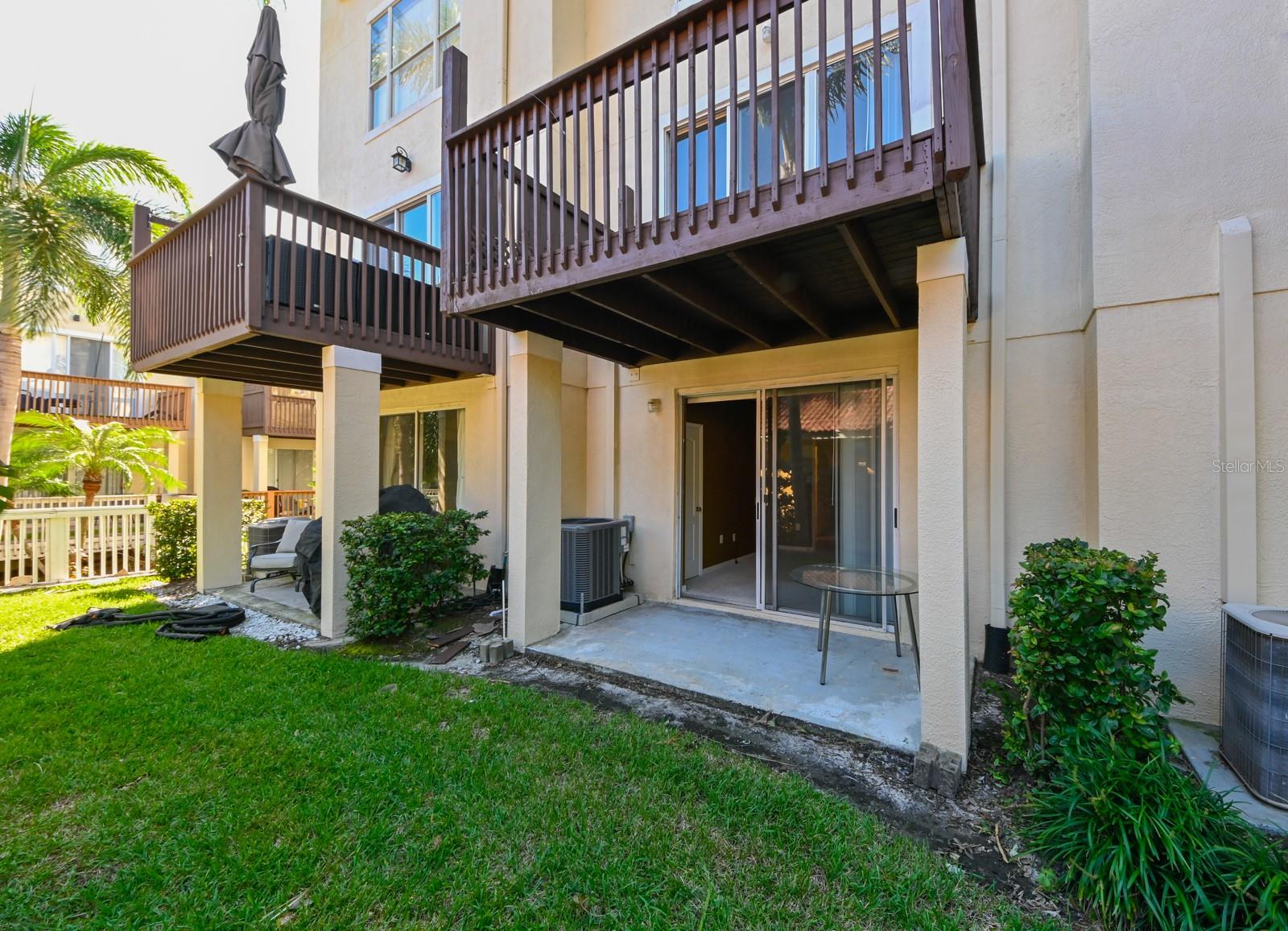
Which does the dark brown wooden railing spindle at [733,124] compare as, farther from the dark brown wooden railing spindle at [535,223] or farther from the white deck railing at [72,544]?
the white deck railing at [72,544]

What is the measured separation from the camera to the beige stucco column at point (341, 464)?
5.23 meters

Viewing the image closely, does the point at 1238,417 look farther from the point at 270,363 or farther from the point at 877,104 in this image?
the point at 270,363

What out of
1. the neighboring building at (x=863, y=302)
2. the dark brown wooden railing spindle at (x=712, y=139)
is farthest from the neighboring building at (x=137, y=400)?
the dark brown wooden railing spindle at (x=712, y=139)

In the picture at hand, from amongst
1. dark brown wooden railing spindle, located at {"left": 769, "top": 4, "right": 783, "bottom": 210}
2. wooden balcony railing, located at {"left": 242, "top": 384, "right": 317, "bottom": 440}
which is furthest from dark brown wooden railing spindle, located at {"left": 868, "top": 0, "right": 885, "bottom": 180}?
wooden balcony railing, located at {"left": 242, "top": 384, "right": 317, "bottom": 440}

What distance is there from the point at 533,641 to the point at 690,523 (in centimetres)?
272

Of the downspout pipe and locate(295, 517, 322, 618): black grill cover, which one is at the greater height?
the downspout pipe

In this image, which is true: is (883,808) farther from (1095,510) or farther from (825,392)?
(825,392)

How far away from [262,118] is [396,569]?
539cm

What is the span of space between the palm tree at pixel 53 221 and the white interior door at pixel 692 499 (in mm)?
9456

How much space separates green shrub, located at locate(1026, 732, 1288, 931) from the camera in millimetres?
1811

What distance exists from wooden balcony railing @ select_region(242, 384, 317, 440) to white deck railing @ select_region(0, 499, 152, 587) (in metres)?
5.54

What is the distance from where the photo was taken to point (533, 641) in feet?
16.0

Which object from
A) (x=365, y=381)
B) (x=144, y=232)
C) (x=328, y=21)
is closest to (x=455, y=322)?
(x=365, y=381)

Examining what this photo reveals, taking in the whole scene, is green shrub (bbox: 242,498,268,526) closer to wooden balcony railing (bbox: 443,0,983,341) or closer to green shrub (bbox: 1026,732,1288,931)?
wooden balcony railing (bbox: 443,0,983,341)
